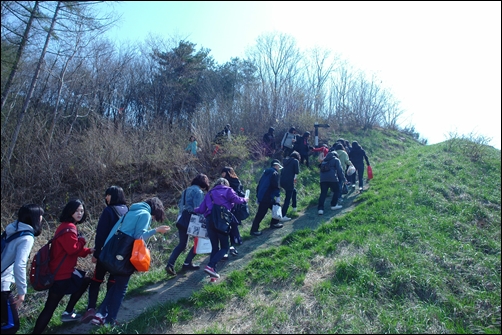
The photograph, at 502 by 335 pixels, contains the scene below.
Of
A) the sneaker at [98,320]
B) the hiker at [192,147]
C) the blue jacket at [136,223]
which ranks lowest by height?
the sneaker at [98,320]

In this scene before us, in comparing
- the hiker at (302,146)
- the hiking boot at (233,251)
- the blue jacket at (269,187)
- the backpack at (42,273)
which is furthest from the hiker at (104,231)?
the hiker at (302,146)

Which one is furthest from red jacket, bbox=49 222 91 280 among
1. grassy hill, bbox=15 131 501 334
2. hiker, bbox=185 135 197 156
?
hiker, bbox=185 135 197 156

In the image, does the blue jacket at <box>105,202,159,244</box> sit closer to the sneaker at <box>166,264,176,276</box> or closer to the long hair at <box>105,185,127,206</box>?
the long hair at <box>105,185,127,206</box>

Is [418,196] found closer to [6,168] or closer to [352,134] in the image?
[352,134]

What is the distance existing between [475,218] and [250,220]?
5570 mm

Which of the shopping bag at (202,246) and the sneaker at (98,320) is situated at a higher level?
the shopping bag at (202,246)

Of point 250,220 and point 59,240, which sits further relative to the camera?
point 250,220

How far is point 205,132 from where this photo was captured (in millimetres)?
15188

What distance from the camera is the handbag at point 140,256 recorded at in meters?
4.49

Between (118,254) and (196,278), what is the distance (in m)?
2.30

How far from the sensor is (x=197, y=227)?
639cm

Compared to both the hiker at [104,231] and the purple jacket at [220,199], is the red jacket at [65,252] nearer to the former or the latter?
the hiker at [104,231]

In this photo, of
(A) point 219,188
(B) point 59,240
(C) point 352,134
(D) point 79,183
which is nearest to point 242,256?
(A) point 219,188

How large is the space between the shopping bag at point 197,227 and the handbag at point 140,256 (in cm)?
178
